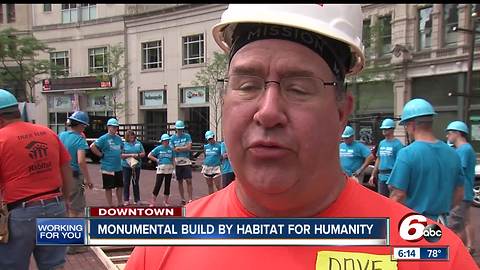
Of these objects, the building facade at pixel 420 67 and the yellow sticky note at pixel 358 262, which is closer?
the yellow sticky note at pixel 358 262

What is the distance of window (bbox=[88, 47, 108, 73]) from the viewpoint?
29922mm

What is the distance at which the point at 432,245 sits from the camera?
1.03m

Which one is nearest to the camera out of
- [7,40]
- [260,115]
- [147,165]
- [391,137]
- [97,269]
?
[260,115]

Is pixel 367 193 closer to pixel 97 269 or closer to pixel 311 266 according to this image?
pixel 311 266

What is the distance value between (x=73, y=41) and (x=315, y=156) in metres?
32.0

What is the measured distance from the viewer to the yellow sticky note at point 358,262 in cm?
100

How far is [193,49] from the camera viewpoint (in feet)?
88.6

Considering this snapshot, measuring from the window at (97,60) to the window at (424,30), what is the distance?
18.7 m

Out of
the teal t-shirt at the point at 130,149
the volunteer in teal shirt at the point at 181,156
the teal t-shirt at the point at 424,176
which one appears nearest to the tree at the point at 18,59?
the teal t-shirt at the point at 130,149

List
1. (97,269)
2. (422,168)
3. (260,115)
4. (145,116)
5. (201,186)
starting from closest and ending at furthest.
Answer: (260,115) → (422,168) → (97,269) → (201,186) → (145,116)

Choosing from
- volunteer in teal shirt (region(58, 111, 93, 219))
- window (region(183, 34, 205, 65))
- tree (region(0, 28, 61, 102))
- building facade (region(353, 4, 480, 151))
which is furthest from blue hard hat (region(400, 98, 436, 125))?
window (region(183, 34, 205, 65))

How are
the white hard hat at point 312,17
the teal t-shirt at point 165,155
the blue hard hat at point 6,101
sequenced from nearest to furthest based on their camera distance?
the white hard hat at point 312,17 → the blue hard hat at point 6,101 → the teal t-shirt at point 165,155

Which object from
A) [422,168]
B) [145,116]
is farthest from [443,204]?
[145,116]

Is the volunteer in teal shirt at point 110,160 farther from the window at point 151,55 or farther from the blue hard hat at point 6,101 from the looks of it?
the window at point 151,55
